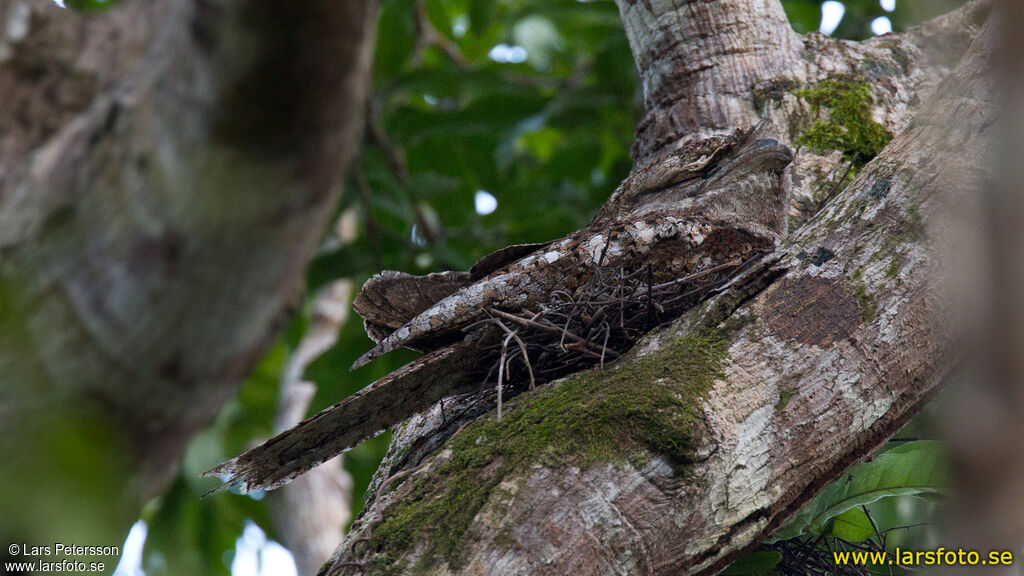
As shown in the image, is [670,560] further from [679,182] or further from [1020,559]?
[679,182]

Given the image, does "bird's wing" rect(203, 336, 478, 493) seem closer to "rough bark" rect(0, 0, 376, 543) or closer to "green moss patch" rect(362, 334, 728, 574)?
"green moss patch" rect(362, 334, 728, 574)

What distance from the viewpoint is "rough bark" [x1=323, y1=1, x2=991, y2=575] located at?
1878 mm

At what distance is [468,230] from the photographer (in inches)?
229

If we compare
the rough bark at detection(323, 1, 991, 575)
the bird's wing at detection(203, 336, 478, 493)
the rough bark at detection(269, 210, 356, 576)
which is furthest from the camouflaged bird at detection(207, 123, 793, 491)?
the rough bark at detection(269, 210, 356, 576)

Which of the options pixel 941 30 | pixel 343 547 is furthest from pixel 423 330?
pixel 941 30

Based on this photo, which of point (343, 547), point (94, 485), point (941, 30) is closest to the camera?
point (94, 485)

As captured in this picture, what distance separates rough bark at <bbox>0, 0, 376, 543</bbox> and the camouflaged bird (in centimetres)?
112

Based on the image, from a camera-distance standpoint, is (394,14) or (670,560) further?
(394,14)

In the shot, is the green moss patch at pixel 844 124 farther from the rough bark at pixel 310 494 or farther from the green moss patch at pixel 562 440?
the rough bark at pixel 310 494

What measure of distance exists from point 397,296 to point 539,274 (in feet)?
1.75

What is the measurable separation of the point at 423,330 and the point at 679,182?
1.38 m

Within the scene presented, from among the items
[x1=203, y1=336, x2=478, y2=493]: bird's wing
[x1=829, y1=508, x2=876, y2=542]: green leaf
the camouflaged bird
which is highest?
the camouflaged bird

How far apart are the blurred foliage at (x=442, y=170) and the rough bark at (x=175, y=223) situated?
359cm
